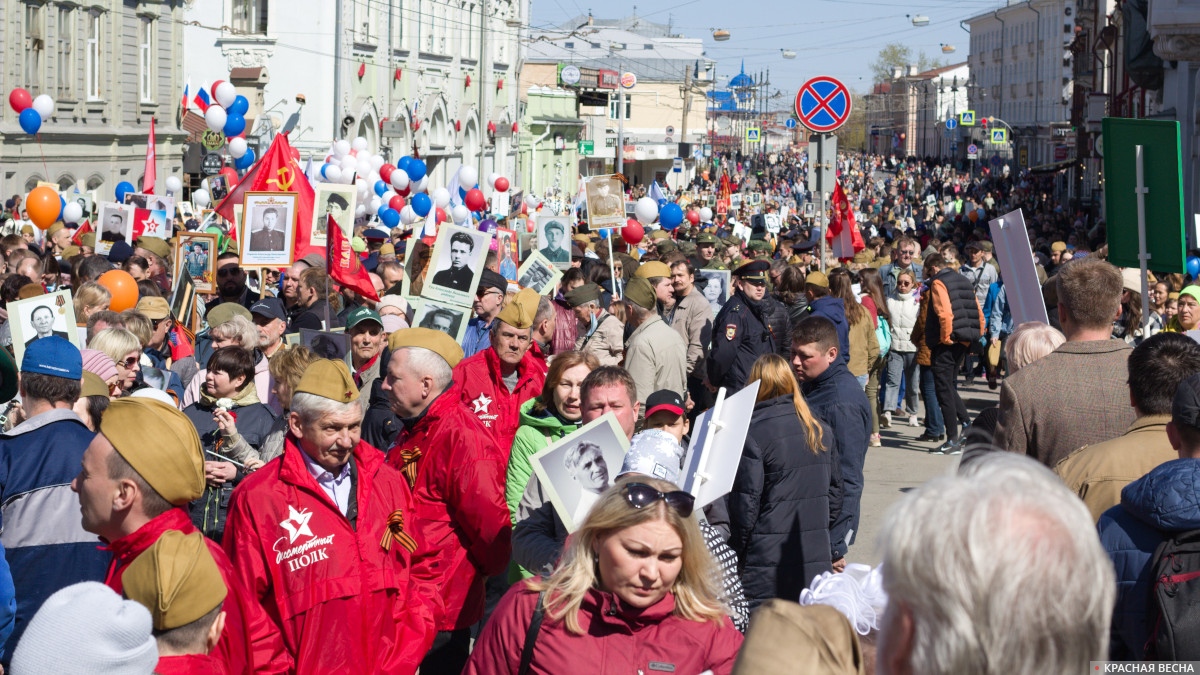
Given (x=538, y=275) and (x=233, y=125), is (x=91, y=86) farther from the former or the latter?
(x=538, y=275)

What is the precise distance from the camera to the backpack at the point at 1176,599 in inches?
131

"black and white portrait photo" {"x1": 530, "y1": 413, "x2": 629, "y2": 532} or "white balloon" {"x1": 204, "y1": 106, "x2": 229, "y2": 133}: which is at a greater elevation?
"white balloon" {"x1": 204, "y1": 106, "x2": 229, "y2": 133}

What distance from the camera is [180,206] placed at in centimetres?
2214

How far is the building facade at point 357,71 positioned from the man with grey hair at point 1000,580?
117ft

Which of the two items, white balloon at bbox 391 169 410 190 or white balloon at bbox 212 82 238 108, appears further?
white balloon at bbox 212 82 238 108

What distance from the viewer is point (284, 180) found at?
13.2 meters

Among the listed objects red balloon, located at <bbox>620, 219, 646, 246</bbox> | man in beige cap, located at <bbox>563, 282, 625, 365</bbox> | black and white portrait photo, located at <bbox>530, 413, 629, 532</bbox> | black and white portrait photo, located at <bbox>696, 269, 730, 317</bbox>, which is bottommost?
black and white portrait photo, located at <bbox>530, 413, 629, 532</bbox>

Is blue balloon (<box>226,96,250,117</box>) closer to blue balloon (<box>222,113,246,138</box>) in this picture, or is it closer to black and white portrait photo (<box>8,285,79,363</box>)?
blue balloon (<box>222,113,246,138</box>)

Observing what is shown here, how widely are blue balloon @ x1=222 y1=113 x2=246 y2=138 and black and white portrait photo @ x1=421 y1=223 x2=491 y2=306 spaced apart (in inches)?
685

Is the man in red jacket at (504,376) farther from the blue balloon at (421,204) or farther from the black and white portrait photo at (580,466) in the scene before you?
the blue balloon at (421,204)

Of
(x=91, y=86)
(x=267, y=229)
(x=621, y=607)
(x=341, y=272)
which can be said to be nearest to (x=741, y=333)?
(x=341, y=272)

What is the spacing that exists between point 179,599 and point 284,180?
1050 cm

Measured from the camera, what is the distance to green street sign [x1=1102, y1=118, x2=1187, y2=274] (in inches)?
229

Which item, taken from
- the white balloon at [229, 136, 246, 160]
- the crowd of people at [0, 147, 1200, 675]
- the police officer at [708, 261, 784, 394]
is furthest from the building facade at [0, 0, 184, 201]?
the crowd of people at [0, 147, 1200, 675]
